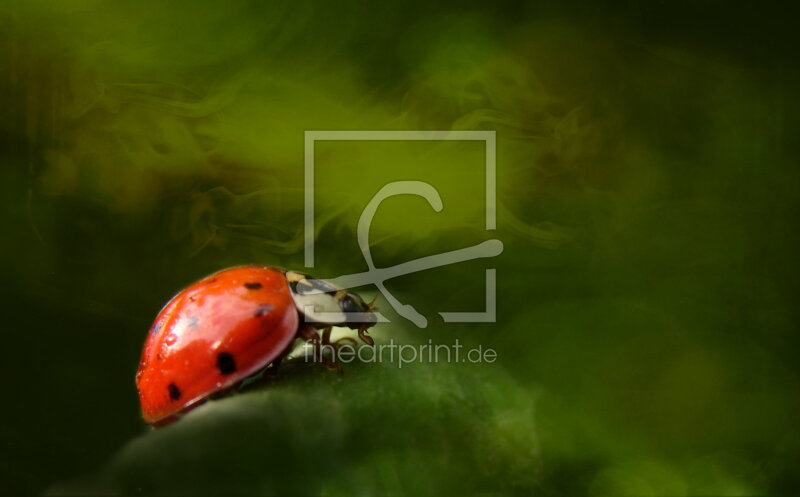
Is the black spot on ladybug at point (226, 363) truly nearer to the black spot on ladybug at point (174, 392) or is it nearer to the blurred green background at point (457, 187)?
the black spot on ladybug at point (174, 392)

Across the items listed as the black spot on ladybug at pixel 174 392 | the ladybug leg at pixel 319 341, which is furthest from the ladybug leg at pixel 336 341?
the black spot on ladybug at pixel 174 392

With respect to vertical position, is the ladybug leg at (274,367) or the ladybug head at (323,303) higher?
the ladybug head at (323,303)

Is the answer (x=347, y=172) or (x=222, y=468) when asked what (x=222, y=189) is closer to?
(x=347, y=172)

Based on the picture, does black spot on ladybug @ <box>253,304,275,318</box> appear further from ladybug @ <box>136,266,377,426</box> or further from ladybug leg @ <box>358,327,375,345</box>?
ladybug leg @ <box>358,327,375,345</box>

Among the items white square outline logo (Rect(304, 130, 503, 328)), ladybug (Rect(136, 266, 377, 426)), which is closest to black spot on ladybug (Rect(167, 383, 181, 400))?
ladybug (Rect(136, 266, 377, 426))

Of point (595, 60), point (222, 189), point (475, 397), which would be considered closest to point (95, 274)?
point (222, 189)
